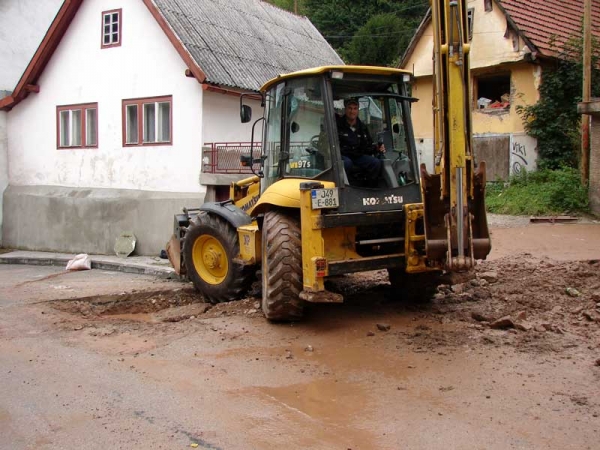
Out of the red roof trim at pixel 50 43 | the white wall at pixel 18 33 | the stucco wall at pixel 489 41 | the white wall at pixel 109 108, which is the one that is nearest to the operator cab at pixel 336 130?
the white wall at pixel 109 108

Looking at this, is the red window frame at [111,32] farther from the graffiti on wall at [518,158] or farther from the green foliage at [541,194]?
the graffiti on wall at [518,158]

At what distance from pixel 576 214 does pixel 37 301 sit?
11.5 meters

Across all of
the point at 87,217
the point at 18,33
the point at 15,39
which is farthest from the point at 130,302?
the point at 18,33

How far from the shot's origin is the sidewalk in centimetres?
1393

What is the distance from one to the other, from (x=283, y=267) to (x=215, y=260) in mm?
2193

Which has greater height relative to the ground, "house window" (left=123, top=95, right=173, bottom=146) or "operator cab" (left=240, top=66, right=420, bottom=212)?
"house window" (left=123, top=95, right=173, bottom=146)

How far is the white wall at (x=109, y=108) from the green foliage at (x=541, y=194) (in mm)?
7795

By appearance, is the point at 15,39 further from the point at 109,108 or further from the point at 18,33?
the point at 109,108

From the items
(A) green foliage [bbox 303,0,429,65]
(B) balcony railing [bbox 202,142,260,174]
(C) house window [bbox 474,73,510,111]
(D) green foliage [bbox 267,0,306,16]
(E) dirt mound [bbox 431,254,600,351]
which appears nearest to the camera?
(E) dirt mound [bbox 431,254,600,351]

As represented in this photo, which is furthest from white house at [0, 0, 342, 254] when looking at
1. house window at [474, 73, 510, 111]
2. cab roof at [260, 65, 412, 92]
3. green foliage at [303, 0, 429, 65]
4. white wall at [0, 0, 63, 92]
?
green foliage at [303, 0, 429, 65]

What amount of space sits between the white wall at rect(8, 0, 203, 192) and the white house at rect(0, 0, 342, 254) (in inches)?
1.2

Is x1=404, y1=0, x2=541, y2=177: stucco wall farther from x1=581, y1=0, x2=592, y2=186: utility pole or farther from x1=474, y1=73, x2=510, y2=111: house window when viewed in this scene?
x1=581, y1=0, x2=592, y2=186: utility pole

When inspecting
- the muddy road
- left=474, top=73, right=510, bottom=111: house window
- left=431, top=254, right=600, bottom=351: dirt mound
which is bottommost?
the muddy road

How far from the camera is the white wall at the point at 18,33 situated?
2127cm
